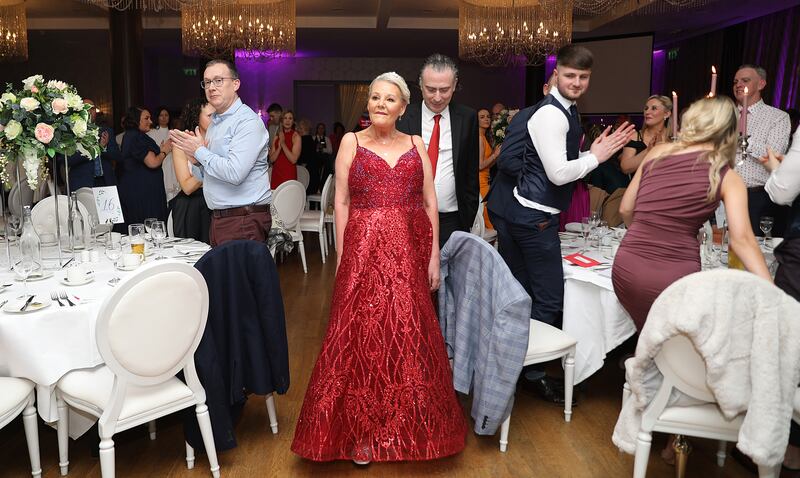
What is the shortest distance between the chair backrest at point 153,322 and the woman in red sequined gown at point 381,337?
1.75 ft

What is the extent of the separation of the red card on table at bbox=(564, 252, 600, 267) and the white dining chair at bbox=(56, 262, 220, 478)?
5.75 ft

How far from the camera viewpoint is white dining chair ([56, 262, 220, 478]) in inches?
94.0

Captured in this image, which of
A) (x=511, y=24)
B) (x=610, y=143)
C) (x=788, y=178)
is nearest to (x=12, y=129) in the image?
(x=610, y=143)

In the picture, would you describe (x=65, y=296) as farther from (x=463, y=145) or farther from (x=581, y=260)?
(x=581, y=260)

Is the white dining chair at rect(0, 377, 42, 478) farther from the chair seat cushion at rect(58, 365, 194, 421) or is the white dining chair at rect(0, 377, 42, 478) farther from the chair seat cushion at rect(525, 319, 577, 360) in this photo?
the chair seat cushion at rect(525, 319, 577, 360)

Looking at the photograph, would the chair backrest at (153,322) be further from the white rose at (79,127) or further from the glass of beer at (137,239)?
the white rose at (79,127)

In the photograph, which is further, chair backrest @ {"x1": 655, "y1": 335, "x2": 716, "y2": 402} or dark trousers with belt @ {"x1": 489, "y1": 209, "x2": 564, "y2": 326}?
dark trousers with belt @ {"x1": 489, "y1": 209, "x2": 564, "y2": 326}

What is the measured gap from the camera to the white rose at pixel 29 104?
3.13 metres

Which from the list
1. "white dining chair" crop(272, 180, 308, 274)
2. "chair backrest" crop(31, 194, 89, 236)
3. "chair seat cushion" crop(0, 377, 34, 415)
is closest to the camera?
"chair seat cushion" crop(0, 377, 34, 415)

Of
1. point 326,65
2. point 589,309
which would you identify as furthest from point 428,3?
point 589,309

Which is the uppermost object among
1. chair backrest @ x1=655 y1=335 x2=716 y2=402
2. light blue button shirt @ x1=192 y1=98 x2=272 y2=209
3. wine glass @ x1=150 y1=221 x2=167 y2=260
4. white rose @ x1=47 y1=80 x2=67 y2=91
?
white rose @ x1=47 y1=80 x2=67 y2=91

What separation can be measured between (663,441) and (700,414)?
902 millimetres

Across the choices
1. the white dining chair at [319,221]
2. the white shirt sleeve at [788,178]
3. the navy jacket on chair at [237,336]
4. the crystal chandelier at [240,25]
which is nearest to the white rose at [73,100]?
the navy jacket on chair at [237,336]

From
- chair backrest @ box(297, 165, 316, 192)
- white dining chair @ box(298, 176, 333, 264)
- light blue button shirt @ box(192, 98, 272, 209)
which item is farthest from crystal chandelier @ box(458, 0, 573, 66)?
light blue button shirt @ box(192, 98, 272, 209)
